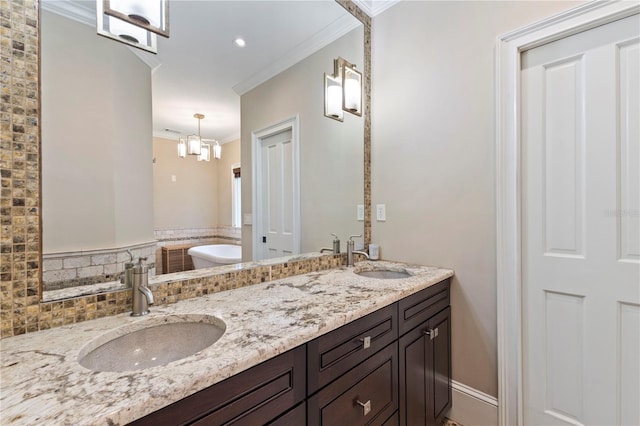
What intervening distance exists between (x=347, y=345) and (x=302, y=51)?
1.75 metres

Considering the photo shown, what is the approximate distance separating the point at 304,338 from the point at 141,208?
2.79 ft

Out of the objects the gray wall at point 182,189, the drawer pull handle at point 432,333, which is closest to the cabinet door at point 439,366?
the drawer pull handle at point 432,333

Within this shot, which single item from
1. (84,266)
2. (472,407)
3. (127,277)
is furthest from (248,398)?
(472,407)

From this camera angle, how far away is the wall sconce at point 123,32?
1030 mm

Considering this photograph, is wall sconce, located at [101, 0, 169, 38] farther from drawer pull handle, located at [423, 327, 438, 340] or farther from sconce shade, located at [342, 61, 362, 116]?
drawer pull handle, located at [423, 327, 438, 340]

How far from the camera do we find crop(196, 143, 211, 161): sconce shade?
137cm

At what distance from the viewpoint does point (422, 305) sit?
4.96 ft

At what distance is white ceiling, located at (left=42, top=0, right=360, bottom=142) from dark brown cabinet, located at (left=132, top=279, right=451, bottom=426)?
1.04 metres

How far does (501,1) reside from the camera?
1.57 meters

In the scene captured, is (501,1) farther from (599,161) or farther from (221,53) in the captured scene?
(221,53)

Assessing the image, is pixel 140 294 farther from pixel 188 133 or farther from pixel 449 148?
pixel 449 148

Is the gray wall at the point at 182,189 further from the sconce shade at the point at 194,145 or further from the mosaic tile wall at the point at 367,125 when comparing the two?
the mosaic tile wall at the point at 367,125

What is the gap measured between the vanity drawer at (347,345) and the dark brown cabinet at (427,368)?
15cm

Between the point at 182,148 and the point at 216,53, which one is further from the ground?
the point at 216,53
